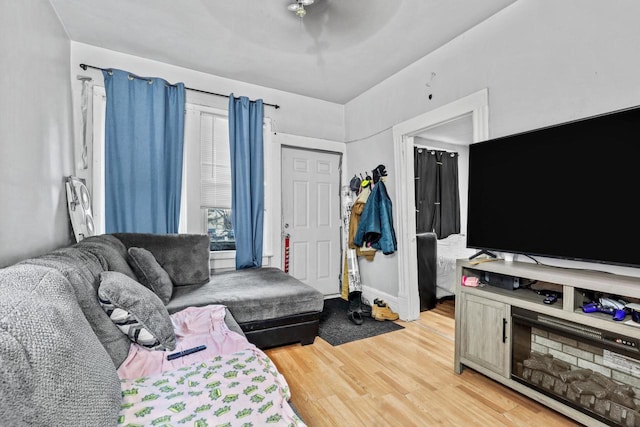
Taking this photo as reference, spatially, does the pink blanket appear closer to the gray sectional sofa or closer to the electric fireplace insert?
the gray sectional sofa

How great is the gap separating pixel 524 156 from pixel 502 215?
0.41 metres

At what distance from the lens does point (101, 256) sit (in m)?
1.67

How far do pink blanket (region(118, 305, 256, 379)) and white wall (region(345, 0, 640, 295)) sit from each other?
2.36m

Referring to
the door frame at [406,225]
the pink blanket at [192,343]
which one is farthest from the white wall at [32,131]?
the door frame at [406,225]

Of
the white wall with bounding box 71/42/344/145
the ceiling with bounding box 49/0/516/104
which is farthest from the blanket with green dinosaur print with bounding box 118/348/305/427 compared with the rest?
the white wall with bounding box 71/42/344/145

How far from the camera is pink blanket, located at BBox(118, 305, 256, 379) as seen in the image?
4.21 feet

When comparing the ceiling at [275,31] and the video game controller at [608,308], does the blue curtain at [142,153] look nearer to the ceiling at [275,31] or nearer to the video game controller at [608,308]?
the ceiling at [275,31]

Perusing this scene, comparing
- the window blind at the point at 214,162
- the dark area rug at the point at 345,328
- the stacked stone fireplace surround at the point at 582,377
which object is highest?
the window blind at the point at 214,162

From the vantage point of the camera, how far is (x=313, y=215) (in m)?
3.97

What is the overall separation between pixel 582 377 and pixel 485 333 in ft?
1.63

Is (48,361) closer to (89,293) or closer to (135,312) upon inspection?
(89,293)

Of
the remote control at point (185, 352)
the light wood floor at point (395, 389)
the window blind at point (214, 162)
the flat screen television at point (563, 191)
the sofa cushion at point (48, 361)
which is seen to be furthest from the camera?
the window blind at point (214, 162)

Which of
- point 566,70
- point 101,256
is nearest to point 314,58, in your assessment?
point 566,70

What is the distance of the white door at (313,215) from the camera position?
12.5ft
